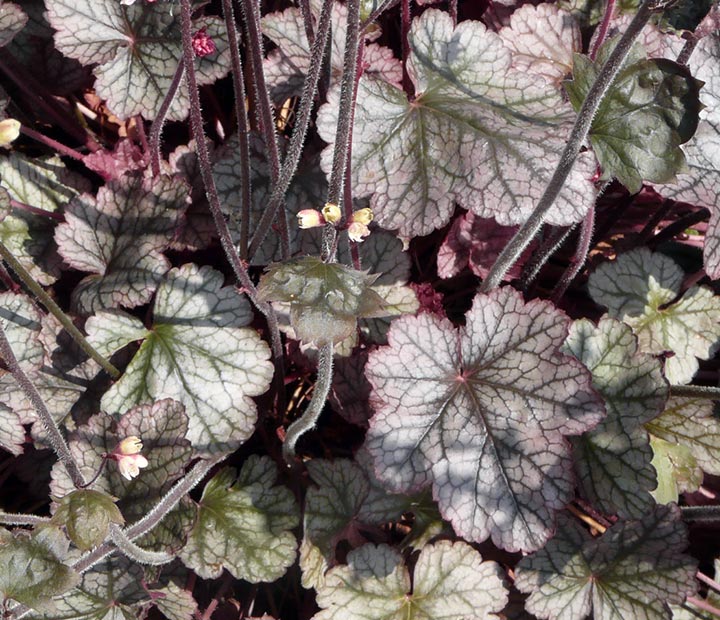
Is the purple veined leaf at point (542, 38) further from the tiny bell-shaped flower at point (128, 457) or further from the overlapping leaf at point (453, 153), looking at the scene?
the tiny bell-shaped flower at point (128, 457)

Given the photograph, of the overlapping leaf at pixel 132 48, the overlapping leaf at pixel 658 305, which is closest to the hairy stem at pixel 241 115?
the overlapping leaf at pixel 132 48

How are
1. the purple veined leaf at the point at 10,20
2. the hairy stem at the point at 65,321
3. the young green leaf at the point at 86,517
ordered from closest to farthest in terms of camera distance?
the young green leaf at the point at 86,517 < the hairy stem at the point at 65,321 < the purple veined leaf at the point at 10,20

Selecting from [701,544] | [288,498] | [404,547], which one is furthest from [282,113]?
[701,544]

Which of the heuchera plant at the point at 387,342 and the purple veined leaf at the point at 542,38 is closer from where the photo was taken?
the heuchera plant at the point at 387,342

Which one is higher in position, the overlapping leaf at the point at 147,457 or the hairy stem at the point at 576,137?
the hairy stem at the point at 576,137

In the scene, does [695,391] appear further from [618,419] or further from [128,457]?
[128,457]

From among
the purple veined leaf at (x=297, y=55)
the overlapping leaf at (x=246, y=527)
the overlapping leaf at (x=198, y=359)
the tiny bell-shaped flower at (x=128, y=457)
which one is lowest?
the overlapping leaf at (x=246, y=527)
